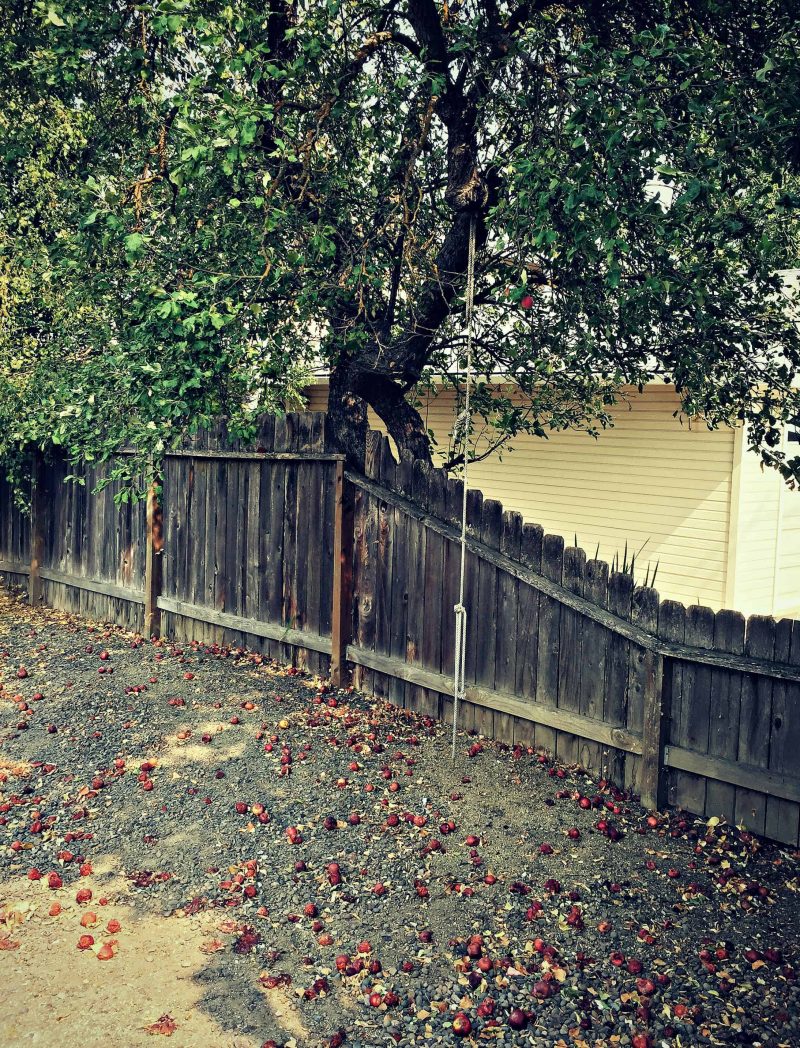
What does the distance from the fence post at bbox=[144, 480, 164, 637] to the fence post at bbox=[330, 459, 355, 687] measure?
2726 mm

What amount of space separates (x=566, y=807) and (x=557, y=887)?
0.95 metres

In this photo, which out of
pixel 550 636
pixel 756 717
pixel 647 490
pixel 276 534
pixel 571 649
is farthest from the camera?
pixel 647 490

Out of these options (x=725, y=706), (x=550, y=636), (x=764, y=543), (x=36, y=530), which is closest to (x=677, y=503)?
(x=764, y=543)

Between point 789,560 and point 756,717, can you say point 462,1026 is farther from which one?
point 789,560

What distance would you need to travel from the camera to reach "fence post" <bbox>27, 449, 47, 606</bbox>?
11.2 meters

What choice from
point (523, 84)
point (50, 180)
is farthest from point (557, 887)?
point (50, 180)

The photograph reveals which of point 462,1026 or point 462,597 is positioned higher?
point 462,597

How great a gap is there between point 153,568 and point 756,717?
Result: 6.21 m

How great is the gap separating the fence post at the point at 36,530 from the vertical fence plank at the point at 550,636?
23.5 feet

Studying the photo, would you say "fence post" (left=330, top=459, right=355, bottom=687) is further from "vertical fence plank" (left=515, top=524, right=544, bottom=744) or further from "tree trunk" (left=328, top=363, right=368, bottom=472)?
"vertical fence plank" (left=515, top=524, right=544, bottom=744)

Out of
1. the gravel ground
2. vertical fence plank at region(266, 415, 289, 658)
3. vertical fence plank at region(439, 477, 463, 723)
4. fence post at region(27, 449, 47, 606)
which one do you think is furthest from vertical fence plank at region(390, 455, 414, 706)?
fence post at region(27, 449, 47, 606)

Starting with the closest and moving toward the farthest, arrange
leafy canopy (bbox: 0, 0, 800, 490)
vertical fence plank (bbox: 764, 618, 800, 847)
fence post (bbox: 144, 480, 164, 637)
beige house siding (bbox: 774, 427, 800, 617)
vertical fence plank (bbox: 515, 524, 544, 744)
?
vertical fence plank (bbox: 764, 618, 800, 847)
leafy canopy (bbox: 0, 0, 800, 490)
vertical fence plank (bbox: 515, 524, 544, 744)
fence post (bbox: 144, 480, 164, 637)
beige house siding (bbox: 774, 427, 800, 617)

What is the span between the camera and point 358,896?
4.70 metres

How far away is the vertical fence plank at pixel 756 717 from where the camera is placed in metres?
5.00
